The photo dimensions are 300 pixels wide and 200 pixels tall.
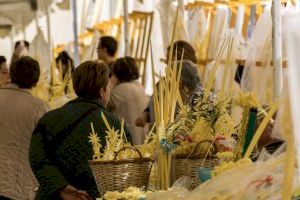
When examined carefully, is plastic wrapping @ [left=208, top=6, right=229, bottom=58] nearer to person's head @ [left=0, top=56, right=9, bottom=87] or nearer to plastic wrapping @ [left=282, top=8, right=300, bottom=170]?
person's head @ [left=0, top=56, right=9, bottom=87]

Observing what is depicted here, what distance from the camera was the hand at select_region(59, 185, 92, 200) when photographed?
3818 millimetres

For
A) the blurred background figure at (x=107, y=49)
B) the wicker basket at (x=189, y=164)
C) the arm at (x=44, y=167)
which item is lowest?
the arm at (x=44, y=167)

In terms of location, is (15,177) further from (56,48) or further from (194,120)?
(56,48)

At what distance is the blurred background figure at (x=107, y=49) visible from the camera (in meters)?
7.25

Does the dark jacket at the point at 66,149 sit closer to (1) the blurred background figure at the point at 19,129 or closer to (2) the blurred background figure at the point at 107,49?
(1) the blurred background figure at the point at 19,129

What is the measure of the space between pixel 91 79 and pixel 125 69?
210 cm

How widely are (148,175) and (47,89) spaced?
362cm

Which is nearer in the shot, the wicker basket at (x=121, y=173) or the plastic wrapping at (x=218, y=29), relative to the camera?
the wicker basket at (x=121, y=173)

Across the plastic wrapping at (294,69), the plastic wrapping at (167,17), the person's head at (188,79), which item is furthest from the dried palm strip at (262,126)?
the plastic wrapping at (167,17)

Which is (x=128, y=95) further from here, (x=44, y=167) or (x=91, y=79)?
(x=44, y=167)

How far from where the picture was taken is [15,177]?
15.8 feet

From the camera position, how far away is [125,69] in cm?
605

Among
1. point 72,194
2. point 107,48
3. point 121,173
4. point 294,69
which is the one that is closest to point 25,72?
point 72,194

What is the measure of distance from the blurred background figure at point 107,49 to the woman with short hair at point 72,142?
325 centimetres
